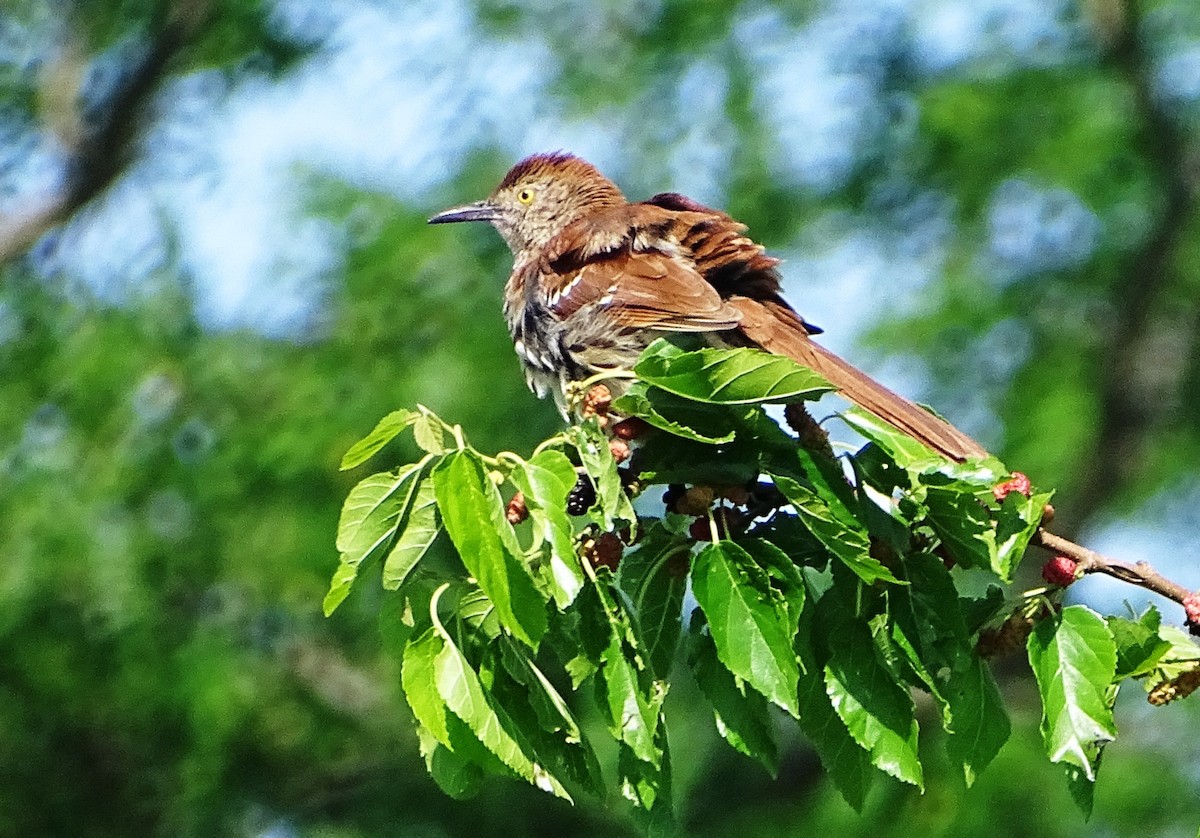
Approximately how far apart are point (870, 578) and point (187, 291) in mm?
8912

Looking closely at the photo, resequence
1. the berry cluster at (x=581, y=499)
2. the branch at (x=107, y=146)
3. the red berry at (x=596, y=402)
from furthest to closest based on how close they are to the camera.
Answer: the branch at (x=107, y=146) < the berry cluster at (x=581, y=499) < the red berry at (x=596, y=402)

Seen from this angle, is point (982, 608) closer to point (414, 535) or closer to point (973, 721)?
point (973, 721)

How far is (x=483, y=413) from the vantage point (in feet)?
35.9

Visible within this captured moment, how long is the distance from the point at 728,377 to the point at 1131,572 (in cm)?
68

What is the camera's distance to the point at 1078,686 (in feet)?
8.73

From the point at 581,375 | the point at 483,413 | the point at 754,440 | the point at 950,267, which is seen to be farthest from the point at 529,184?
the point at 950,267

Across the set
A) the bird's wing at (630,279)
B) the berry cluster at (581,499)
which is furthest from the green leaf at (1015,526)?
the bird's wing at (630,279)

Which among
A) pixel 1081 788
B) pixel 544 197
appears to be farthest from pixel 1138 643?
pixel 544 197

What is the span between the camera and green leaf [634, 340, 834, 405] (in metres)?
2.62

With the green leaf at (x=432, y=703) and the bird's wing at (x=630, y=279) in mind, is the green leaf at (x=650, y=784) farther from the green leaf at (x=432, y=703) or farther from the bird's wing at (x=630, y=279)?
the bird's wing at (x=630, y=279)

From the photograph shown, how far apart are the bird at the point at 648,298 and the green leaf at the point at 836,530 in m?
1.05

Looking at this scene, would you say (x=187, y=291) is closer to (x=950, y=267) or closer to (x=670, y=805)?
(x=950, y=267)

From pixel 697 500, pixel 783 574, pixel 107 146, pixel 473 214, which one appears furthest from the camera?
pixel 107 146

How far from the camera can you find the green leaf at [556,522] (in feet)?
8.22
